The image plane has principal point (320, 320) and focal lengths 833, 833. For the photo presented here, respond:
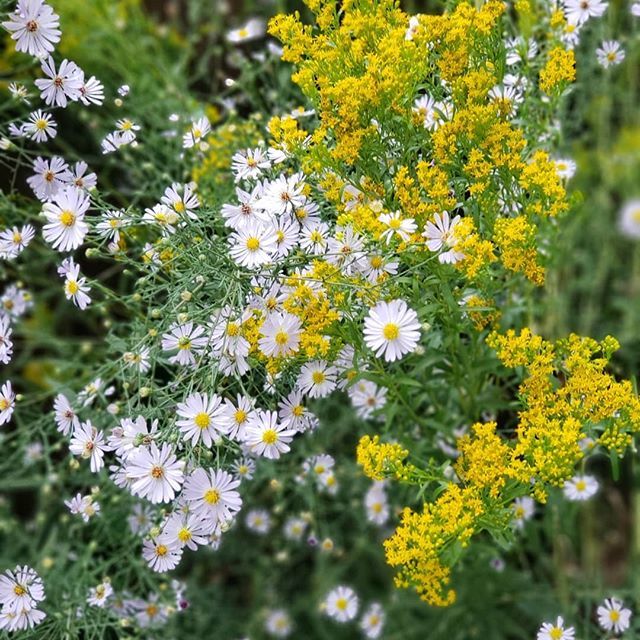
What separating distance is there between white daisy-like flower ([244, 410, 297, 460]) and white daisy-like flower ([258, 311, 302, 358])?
92mm

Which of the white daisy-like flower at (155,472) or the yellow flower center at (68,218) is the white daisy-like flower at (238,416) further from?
the yellow flower center at (68,218)

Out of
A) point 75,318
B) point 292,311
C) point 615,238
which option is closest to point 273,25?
point 292,311

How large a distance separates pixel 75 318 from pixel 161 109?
0.78 metres

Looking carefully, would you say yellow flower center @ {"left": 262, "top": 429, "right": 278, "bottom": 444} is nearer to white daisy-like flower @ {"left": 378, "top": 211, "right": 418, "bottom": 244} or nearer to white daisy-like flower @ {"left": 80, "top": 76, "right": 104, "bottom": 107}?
white daisy-like flower @ {"left": 378, "top": 211, "right": 418, "bottom": 244}

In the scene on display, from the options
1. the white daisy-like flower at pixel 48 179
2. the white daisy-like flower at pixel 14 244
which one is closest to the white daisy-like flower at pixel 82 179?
the white daisy-like flower at pixel 48 179

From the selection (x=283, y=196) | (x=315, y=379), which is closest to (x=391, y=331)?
(x=315, y=379)

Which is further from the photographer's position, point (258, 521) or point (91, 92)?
point (258, 521)

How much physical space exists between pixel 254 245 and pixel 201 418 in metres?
0.25

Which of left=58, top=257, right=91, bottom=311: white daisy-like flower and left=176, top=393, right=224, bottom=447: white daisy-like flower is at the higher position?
left=58, top=257, right=91, bottom=311: white daisy-like flower

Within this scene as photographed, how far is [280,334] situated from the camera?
114 centimetres

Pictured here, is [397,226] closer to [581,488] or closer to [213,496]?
[213,496]

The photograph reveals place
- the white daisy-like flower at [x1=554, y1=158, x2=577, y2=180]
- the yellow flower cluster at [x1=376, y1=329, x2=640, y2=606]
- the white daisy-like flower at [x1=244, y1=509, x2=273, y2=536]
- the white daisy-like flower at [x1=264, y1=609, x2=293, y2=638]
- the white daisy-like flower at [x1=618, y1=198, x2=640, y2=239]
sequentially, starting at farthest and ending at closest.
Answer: the white daisy-like flower at [x1=618, y1=198, x2=640, y2=239] → the white daisy-like flower at [x1=264, y1=609, x2=293, y2=638] → the white daisy-like flower at [x1=244, y1=509, x2=273, y2=536] → the white daisy-like flower at [x1=554, y1=158, x2=577, y2=180] → the yellow flower cluster at [x1=376, y1=329, x2=640, y2=606]

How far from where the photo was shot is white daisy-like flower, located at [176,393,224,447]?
1.13m

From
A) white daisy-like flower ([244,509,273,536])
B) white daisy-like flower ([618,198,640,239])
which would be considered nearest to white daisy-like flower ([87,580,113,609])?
white daisy-like flower ([244,509,273,536])
